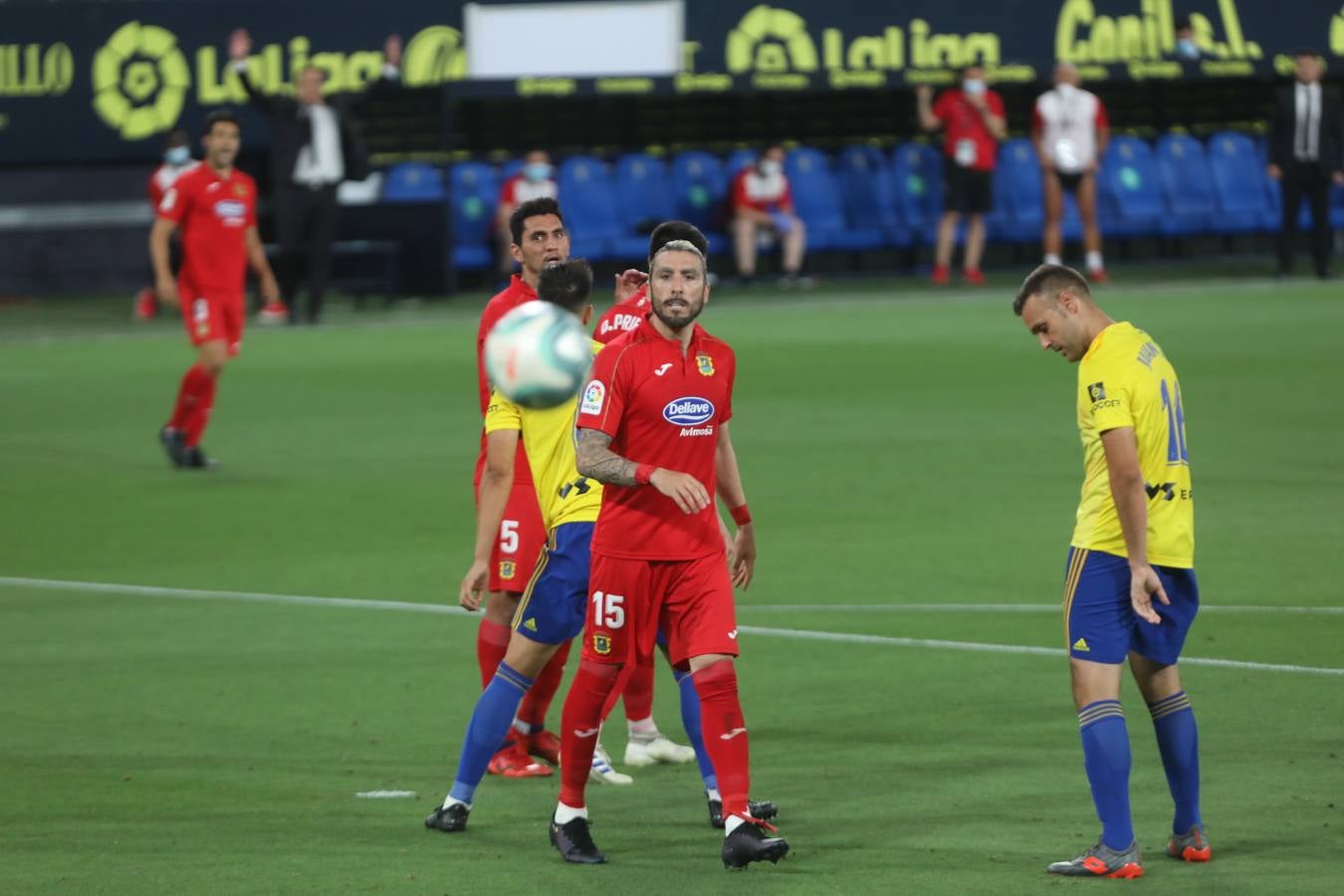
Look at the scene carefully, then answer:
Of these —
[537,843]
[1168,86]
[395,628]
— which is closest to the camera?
[537,843]

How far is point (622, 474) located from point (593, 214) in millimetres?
23022

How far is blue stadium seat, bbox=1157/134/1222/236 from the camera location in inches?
1241

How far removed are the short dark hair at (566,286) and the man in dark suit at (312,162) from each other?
59.8 ft

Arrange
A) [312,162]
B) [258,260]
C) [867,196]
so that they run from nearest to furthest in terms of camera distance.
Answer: [258,260]
[312,162]
[867,196]

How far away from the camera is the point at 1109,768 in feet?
21.6

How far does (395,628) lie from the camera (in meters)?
10.7

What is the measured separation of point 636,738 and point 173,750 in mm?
1759

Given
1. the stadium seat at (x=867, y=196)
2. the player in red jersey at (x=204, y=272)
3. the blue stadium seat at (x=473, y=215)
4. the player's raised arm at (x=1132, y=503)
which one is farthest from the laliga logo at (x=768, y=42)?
the player's raised arm at (x=1132, y=503)

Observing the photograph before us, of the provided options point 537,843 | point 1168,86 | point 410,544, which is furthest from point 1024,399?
point 1168,86

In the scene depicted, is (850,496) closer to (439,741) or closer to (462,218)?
(439,741)

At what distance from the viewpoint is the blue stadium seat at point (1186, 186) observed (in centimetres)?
3153

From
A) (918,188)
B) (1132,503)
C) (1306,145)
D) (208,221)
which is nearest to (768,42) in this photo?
(918,188)

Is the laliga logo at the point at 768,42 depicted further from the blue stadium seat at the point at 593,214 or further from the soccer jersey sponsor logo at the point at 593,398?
the soccer jersey sponsor logo at the point at 593,398

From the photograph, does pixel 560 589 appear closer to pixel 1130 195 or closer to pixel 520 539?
pixel 520 539
